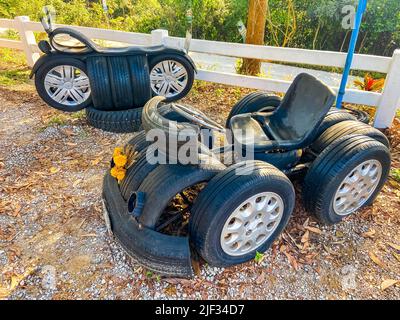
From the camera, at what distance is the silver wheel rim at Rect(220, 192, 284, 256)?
2338 millimetres

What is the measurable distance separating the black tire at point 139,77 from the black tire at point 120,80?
0.18 ft

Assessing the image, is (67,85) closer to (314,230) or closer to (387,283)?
(314,230)

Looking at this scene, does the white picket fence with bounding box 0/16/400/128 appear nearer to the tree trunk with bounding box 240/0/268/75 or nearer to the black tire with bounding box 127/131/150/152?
the tree trunk with bounding box 240/0/268/75

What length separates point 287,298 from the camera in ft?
7.89

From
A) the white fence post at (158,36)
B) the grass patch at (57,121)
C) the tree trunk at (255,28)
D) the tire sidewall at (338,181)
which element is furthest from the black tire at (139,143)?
the tree trunk at (255,28)

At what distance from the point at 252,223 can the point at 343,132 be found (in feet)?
4.33

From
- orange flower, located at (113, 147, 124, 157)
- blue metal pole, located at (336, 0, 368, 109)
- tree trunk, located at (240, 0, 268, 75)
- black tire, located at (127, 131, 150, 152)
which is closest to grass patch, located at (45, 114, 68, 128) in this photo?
black tire, located at (127, 131, 150, 152)

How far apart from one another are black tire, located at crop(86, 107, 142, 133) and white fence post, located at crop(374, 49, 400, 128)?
3.46 m

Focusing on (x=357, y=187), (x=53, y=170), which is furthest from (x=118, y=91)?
(x=357, y=187)

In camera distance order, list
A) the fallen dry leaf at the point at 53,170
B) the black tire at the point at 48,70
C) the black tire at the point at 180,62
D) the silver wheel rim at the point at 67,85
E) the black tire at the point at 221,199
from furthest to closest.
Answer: the black tire at the point at 180,62 < the silver wheel rim at the point at 67,85 < the black tire at the point at 48,70 < the fallen dry leaf at the point at 53,170 < the black tire at the point at 221,199

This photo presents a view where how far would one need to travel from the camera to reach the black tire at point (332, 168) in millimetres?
2609

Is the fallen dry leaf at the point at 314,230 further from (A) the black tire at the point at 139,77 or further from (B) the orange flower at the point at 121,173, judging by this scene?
(A) the black tire at the point at 139,77

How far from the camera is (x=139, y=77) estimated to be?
4.50 metres

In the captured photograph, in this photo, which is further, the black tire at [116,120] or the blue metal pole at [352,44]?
the black tire at [116,120]
